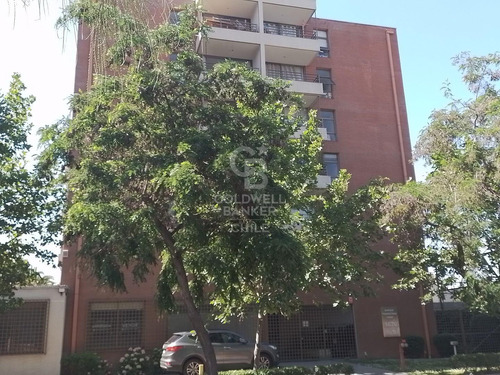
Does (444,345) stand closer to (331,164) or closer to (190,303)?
(331,164)

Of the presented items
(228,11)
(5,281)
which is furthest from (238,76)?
(228,11)

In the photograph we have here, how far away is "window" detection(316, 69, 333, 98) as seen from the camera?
81.0 ft

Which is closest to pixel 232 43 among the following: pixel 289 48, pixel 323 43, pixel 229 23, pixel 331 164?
pixel 229 23

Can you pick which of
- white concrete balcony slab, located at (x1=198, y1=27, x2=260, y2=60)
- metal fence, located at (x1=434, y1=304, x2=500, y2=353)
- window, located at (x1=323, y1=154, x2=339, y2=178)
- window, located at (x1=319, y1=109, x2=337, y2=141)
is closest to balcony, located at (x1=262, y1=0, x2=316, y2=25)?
white concrete balcony slab, located at (x1=198, y1=27, x2=260, y2=60)

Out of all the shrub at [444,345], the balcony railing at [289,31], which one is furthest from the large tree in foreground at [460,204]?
the balcony railing at [289,31]

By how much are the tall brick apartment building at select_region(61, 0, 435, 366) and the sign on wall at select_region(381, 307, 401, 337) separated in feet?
0.14

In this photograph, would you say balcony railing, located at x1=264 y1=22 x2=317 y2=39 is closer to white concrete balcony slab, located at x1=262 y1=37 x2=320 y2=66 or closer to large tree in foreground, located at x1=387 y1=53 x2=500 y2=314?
white concrete balcony slab, located at x1=262 y1=37 x2=320 y2=66

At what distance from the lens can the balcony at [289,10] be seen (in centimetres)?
2417

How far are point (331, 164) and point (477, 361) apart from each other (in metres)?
11.5

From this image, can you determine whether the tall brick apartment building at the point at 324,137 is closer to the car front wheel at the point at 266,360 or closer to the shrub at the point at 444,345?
the shrub at the point at 444,345

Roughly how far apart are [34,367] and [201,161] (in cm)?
1185

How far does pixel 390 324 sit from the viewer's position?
20.3 metres

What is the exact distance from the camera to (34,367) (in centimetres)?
1666

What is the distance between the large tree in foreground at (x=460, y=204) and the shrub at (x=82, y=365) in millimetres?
11432
